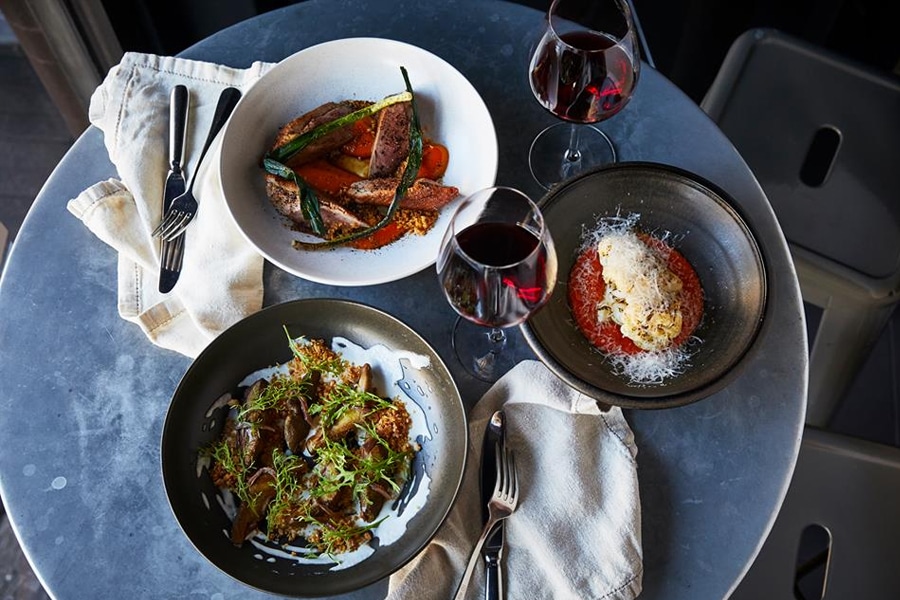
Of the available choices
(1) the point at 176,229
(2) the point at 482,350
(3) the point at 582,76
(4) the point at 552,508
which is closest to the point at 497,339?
(2) the point at 482,350

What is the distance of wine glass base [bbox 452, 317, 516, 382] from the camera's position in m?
1.25

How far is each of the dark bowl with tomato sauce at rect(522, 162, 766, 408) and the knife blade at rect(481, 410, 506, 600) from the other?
0.39ft

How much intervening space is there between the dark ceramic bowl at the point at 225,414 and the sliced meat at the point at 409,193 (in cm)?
20

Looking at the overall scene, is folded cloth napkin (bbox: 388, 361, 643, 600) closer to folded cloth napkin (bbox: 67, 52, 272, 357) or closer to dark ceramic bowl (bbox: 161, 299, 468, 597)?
dark ceramic bowl (bbox: 161, 299, 468, 597)

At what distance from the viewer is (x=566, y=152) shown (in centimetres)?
139

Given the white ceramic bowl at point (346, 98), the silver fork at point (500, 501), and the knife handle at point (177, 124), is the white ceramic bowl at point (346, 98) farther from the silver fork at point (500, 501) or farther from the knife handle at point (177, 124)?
the silver fork at point (500, 501)

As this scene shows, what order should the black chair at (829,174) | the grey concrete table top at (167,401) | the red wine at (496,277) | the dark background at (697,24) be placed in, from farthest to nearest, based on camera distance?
the dark background at (697,24) < the black chair at (829,174) < the grey concrete table top at (167,401) < the red wine at (496,277)

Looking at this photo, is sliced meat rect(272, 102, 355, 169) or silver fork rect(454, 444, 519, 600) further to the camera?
sliced meat rect(272, 102, 355, 169)

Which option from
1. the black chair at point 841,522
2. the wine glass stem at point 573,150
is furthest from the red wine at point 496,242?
the black chair at point 841,522

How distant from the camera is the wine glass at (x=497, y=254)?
1.06 metres

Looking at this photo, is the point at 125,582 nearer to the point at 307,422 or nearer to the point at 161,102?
the point at 307,422

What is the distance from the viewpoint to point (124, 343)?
128cm

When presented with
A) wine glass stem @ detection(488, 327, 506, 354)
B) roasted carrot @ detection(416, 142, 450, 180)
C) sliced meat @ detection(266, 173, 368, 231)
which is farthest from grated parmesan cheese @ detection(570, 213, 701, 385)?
sliced meat @ detection(266, 173, 368, 231)

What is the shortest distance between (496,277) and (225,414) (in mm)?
442
